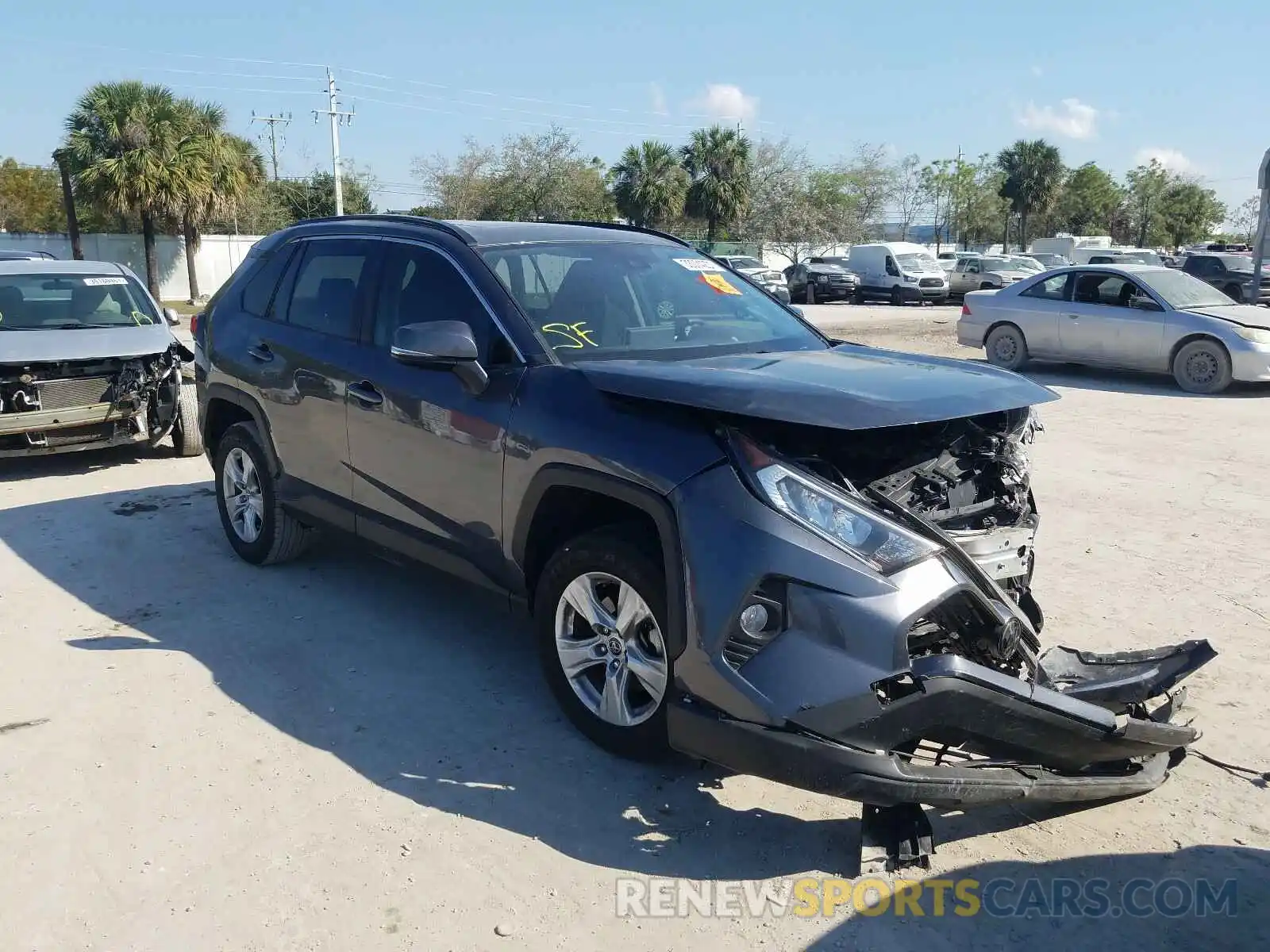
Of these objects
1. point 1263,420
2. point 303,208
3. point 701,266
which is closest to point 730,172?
point 303,208

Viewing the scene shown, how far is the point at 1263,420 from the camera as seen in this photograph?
36.0ft

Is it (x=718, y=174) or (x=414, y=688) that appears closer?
(x=414, y=688)

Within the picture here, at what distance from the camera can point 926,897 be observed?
10.1 ft

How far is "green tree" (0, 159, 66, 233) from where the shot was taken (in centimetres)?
5358

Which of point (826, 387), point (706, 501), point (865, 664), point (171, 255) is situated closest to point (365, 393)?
point (706, 501)

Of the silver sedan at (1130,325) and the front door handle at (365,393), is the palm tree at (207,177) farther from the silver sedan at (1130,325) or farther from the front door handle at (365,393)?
the front door handle at (365,393)

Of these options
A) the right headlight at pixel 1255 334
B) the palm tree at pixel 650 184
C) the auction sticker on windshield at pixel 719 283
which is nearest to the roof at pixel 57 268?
the auction sticker on windshield at pixel 719 283

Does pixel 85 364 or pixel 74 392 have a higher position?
pixel 85 364

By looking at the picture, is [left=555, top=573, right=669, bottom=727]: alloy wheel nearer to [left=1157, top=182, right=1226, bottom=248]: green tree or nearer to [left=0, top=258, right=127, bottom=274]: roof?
[left=0, top=258, right=127, bottom=274]: roof

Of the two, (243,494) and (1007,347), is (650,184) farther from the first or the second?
(243,494)

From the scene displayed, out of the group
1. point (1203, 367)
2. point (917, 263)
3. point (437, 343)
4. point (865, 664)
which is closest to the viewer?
point (865, 664)

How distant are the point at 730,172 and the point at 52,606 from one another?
48.0 meters

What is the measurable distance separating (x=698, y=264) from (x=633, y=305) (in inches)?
27.5

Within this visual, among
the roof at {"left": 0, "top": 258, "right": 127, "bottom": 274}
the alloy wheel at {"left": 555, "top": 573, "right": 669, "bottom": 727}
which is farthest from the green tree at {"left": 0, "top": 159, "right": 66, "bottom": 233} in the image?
the alloy wheel at {"left": 555, "top": 573, "right": 669, "bottom": 727}
